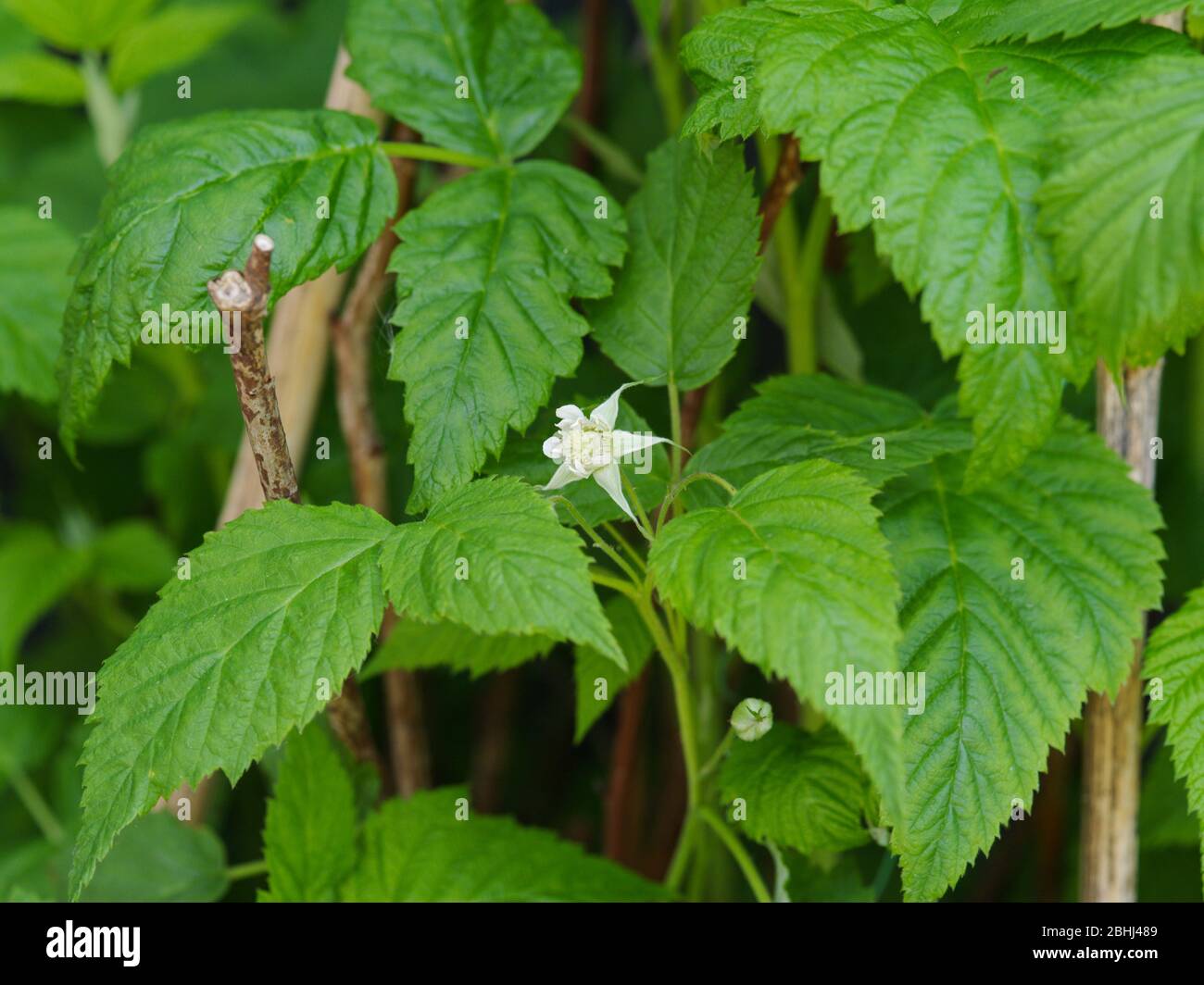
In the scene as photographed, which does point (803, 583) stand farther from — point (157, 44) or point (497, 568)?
point (157, 44)

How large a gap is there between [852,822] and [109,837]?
0.47 metres

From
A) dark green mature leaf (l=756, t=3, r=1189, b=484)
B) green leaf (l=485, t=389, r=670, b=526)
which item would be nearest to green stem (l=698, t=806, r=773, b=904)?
green leaf (l=485, t=389, r=670, b=526)

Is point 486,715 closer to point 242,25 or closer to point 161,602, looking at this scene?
point 161,602

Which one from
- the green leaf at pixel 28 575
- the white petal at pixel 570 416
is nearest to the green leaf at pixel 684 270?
the white petal at pixel 570 416

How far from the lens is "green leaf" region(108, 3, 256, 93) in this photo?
1.28m

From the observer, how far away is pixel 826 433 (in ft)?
2.65

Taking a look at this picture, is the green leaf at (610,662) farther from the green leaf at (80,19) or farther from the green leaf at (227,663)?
the green leaf at (80,19)

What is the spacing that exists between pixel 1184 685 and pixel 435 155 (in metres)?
0.65

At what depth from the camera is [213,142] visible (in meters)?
0.83

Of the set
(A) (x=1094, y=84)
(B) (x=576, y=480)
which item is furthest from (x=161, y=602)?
(A) (x=1094, y=84)

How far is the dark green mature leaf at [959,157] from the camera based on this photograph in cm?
63

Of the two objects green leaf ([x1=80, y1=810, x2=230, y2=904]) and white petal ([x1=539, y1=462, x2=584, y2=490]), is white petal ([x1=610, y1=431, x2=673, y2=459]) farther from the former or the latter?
green leaf ([x1=80, y1=810, x2=230, y2=904])

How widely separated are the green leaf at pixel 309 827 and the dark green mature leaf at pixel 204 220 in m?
0.31

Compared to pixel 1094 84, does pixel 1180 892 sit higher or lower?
lower
